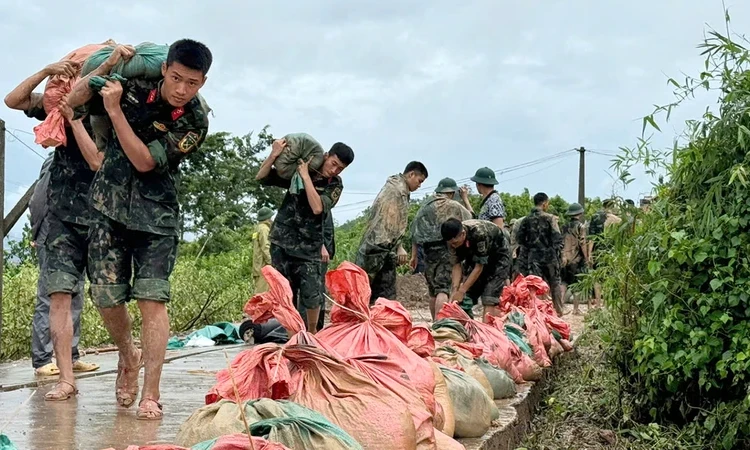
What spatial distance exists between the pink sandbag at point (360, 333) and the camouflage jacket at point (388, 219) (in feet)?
13.8

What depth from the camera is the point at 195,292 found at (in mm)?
11430

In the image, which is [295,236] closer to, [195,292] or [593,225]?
[195,292]

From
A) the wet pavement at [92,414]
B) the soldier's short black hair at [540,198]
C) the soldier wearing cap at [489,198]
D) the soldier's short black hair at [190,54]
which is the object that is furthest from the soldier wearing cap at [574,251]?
the soldier's short black hair at [190,54]

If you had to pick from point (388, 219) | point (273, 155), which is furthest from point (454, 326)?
point (388, 219)

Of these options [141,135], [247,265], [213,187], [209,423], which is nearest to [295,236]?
[141,135]

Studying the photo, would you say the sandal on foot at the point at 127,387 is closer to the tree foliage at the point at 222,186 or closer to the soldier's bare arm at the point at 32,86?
the soldier's bare arm at the point at 32,86

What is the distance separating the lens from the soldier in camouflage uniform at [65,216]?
4.70m

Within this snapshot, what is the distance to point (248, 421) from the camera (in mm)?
2602

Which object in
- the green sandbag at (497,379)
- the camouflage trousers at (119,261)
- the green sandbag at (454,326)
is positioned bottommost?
the green sandbag at (497,379)

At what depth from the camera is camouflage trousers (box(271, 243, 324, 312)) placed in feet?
22.6

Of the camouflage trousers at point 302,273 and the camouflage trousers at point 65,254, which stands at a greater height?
the camouflage trousers at point 65,254

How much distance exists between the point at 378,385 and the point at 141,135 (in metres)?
1.79

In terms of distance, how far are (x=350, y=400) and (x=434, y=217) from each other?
256 inches

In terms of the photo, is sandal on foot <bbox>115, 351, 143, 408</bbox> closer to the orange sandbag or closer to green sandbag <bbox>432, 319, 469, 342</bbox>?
the orange sandbag
